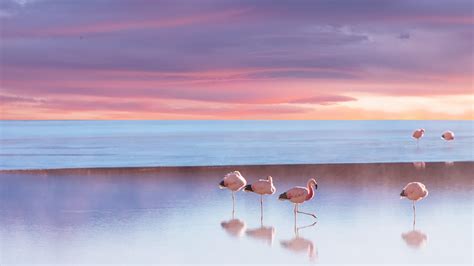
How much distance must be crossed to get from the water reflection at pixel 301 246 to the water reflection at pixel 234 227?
737 mm

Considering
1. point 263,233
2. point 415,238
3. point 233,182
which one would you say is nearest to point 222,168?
point 233,182

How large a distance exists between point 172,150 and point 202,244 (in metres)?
20.5

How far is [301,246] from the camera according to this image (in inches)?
341

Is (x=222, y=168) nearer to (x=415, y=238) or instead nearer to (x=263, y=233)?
(x=263, y=233)

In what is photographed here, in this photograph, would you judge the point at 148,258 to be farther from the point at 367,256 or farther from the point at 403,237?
the point at 403,237

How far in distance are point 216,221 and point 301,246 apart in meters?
1.92

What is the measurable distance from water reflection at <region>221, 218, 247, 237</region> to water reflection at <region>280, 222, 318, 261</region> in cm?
74

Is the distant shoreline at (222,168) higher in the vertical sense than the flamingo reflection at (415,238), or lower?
higher

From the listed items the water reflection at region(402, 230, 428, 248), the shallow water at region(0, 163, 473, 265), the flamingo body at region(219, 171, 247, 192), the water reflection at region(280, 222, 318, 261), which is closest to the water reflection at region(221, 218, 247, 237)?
the shallow water at region(0, 163, 473, 265)

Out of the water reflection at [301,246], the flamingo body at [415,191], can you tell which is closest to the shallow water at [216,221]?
the water reflection at [301,246]

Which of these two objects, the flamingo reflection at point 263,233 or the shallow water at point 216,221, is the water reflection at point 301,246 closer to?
the shallow water at point 216,221

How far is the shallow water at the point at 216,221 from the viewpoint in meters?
8.22

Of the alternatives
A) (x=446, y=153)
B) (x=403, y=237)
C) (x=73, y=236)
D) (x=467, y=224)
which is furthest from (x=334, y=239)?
(x=446, y=153)

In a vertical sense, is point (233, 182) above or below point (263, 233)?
above
